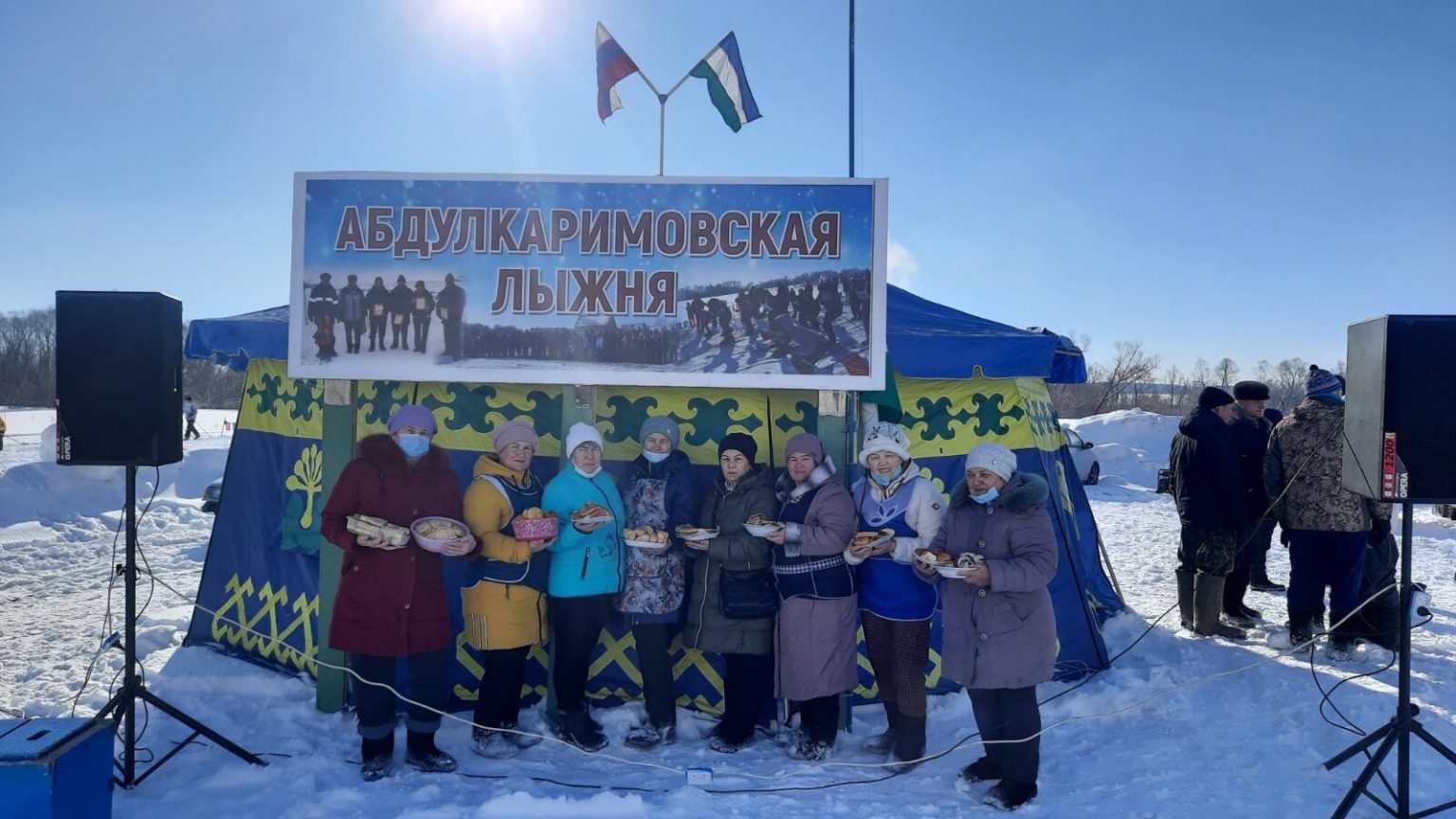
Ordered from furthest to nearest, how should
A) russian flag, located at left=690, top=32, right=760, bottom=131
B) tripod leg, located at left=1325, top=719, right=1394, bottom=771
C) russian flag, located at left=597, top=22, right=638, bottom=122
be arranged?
russian flag, located at left=690, top=32, right=760, bottom=131 < russian flag, located at left=597, top=22, right=638, bottom=122 < tripod leg, located at left=1325, top=719, right=1394, bottom=771

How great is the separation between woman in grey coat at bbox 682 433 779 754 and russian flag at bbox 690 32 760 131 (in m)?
4.19

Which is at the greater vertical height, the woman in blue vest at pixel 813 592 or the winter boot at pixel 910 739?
the woman in blue vest at pixel 813 592

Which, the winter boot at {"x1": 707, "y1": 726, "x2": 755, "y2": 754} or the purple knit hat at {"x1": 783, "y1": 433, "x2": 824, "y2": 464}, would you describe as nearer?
the purple knit hat at {"x1": 783, "y1": 433, "x2": 824, "y2": 464}

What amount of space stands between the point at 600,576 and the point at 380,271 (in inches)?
90.5

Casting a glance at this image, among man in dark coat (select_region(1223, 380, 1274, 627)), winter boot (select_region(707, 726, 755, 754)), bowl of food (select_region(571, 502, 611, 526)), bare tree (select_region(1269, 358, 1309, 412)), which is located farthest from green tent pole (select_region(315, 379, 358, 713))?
bare tree (select_region(1269, 358, 1309, 412))

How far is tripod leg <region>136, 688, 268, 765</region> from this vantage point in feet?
12.8

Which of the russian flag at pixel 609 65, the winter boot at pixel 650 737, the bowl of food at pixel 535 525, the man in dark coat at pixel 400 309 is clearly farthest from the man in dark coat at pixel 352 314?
the russian flag at pixel 609 65

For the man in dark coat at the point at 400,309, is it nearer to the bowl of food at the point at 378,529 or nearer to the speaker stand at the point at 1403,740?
the bowl of food at the point at 378,529

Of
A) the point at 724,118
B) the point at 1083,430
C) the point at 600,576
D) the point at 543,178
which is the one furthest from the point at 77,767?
the point at 1083,430

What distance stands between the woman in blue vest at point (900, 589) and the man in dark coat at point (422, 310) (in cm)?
271

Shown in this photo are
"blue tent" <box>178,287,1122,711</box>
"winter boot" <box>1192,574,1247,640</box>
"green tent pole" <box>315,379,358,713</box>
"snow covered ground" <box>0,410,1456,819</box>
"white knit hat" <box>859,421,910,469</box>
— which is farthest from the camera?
"winter boot" <box>1192,574,1247,640</box>

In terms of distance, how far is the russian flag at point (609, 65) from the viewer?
713 cm

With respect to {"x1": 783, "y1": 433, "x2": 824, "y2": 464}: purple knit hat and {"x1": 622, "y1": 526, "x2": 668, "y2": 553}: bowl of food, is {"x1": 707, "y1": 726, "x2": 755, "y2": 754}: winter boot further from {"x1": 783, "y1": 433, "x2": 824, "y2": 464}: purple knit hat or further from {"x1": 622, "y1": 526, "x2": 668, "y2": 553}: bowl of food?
{"x1": 783, "y1": 433, "x2": 824, "y2": 464}: purple knit hat

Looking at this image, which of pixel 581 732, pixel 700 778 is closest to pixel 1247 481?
pixel 700 778
